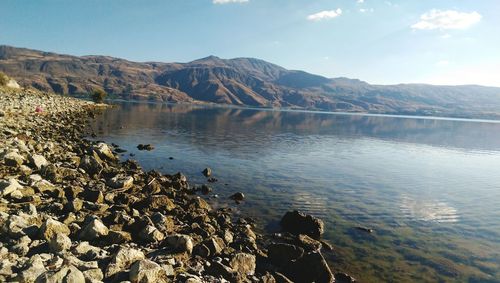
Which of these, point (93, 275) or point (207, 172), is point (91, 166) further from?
point (93, 275)

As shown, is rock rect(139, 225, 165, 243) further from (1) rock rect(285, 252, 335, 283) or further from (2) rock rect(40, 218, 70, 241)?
(1) rock rect(285, 252, 335, 283)

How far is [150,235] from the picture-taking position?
58.9 ft

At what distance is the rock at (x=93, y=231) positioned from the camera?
16.4 metres

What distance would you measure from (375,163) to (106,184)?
164 ft

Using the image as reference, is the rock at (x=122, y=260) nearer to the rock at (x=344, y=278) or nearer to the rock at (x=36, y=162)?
the rock at (x=344, y=278)

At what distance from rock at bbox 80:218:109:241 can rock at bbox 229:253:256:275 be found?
6540 millimetres

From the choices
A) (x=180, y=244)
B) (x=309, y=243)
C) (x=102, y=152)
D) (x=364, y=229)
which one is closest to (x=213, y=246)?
(x=180, y=244)

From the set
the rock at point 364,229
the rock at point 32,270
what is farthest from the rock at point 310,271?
the rock at point 32,270

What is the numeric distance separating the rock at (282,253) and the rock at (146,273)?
8.92 meters

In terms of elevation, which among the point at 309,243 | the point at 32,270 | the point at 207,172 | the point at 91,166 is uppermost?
the point at 32,270

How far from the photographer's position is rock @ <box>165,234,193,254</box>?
1708 cm

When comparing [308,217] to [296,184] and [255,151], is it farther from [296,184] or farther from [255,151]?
[255,151]

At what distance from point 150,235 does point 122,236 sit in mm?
1467

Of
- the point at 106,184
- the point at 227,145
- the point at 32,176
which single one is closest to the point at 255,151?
the point at 227,145
